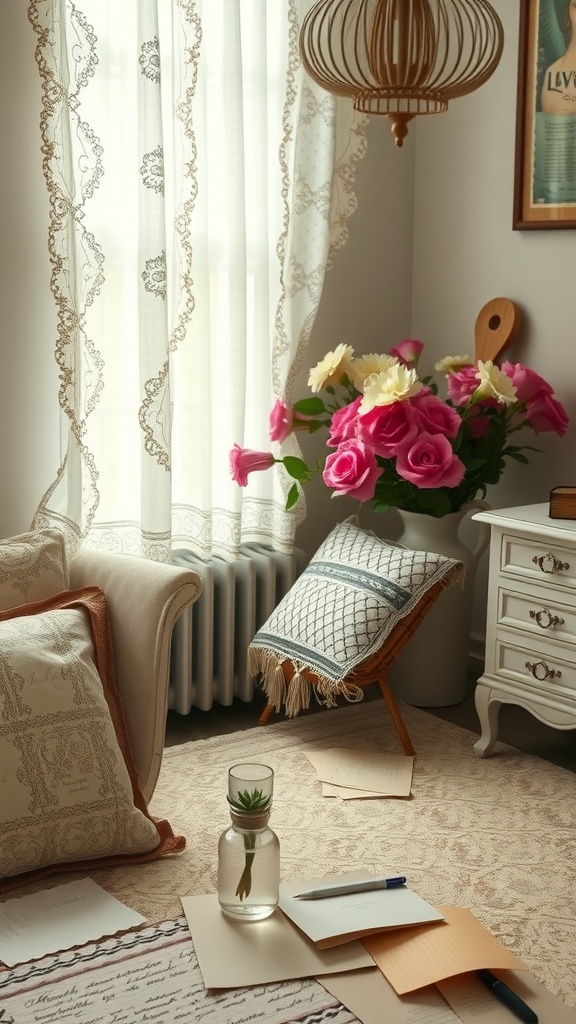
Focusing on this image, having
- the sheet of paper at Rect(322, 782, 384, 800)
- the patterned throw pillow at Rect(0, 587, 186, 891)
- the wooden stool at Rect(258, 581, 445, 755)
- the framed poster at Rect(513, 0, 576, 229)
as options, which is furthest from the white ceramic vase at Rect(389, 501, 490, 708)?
the patterned throw pillow at Rect(0, 587, 186, 891)

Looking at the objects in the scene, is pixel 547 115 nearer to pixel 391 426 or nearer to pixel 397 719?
pixel 391 426

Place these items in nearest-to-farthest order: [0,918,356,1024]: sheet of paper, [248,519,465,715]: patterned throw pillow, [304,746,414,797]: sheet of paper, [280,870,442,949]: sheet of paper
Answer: [0,918,356,1024]: sheet of paper
[280,870,442,949]: sheet of paper
[304,746,414,797]: sheet of paper
[248,519,465,715]: patterned throw pillow

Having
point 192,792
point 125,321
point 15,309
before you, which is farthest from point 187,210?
point 192,792

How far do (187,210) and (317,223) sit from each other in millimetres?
453

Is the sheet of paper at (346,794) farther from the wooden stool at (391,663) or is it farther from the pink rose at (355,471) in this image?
the pink rose at (355,471)

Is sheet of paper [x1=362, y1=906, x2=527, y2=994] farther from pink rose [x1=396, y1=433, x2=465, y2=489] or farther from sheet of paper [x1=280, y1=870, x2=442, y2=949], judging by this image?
pink rose [x1=396, y1=433, x2=465, y2=489]

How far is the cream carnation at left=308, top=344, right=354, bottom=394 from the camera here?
3045 millimetres

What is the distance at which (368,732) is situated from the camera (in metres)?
3.04

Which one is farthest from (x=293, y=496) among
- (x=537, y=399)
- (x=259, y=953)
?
(x=259, y=953)

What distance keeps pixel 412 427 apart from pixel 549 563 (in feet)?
1.61

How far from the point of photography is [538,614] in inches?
105

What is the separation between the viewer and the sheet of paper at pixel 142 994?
66.1 inches

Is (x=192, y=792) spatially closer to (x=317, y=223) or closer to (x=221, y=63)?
(x=317, y=223)

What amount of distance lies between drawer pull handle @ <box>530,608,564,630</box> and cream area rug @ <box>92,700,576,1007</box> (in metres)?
0.39
